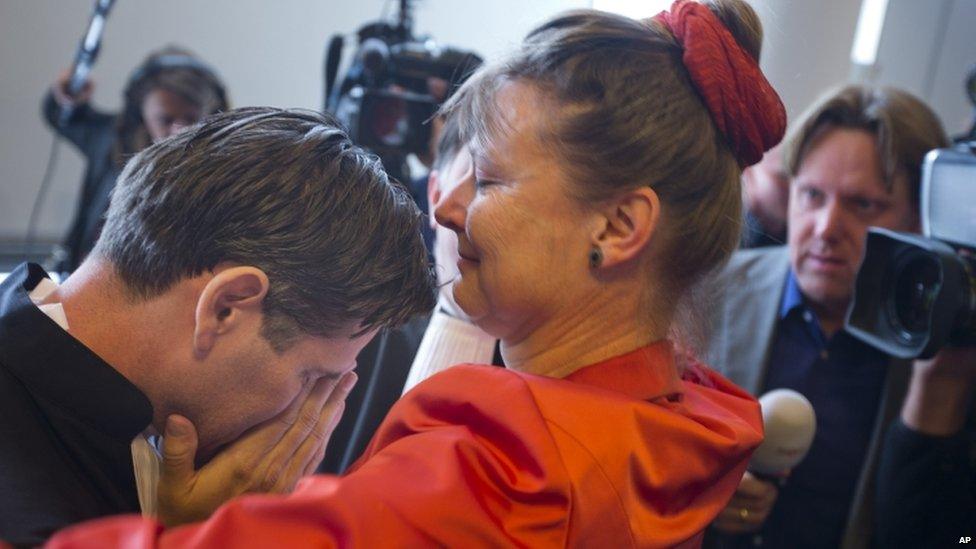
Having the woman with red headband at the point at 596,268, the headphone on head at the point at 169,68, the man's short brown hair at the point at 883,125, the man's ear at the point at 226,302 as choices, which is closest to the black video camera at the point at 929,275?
the man's short brown hair at the point at 883,125

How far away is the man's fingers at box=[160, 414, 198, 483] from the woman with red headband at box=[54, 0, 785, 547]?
17 cm

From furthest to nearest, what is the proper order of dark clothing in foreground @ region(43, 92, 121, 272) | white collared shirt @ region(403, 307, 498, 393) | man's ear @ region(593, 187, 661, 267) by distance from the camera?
dark clothing in foreground @ region(43, 92, 121, 272), white collared shirt @ region(403, 307, 498, 393), man's ear @ region(593, 187, 661, 267)

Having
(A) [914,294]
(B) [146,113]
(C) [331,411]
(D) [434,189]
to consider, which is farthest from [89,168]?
(A) [914,294]

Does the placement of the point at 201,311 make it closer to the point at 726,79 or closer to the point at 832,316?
the point at 726,79

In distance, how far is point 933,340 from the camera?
144 cm

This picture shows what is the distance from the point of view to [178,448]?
3.21ft

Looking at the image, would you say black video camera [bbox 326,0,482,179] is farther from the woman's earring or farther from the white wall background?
the white wall background

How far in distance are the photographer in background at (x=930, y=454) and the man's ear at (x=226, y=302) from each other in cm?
121

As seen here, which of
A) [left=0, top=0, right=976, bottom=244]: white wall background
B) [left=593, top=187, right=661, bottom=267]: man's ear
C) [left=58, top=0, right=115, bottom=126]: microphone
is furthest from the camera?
[left=0, top=0, right=976, bottom=244]: white wall background

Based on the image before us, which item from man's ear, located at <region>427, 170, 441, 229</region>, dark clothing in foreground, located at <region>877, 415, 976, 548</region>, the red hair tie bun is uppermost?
the red hair tie bun

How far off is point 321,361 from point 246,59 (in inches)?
98.2

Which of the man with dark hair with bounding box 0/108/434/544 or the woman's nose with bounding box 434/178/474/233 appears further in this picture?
the woman's nose with bounding box 434/178/474/233

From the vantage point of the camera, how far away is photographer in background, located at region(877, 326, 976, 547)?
1644 mm

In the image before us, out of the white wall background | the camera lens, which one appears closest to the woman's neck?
the camera lens
